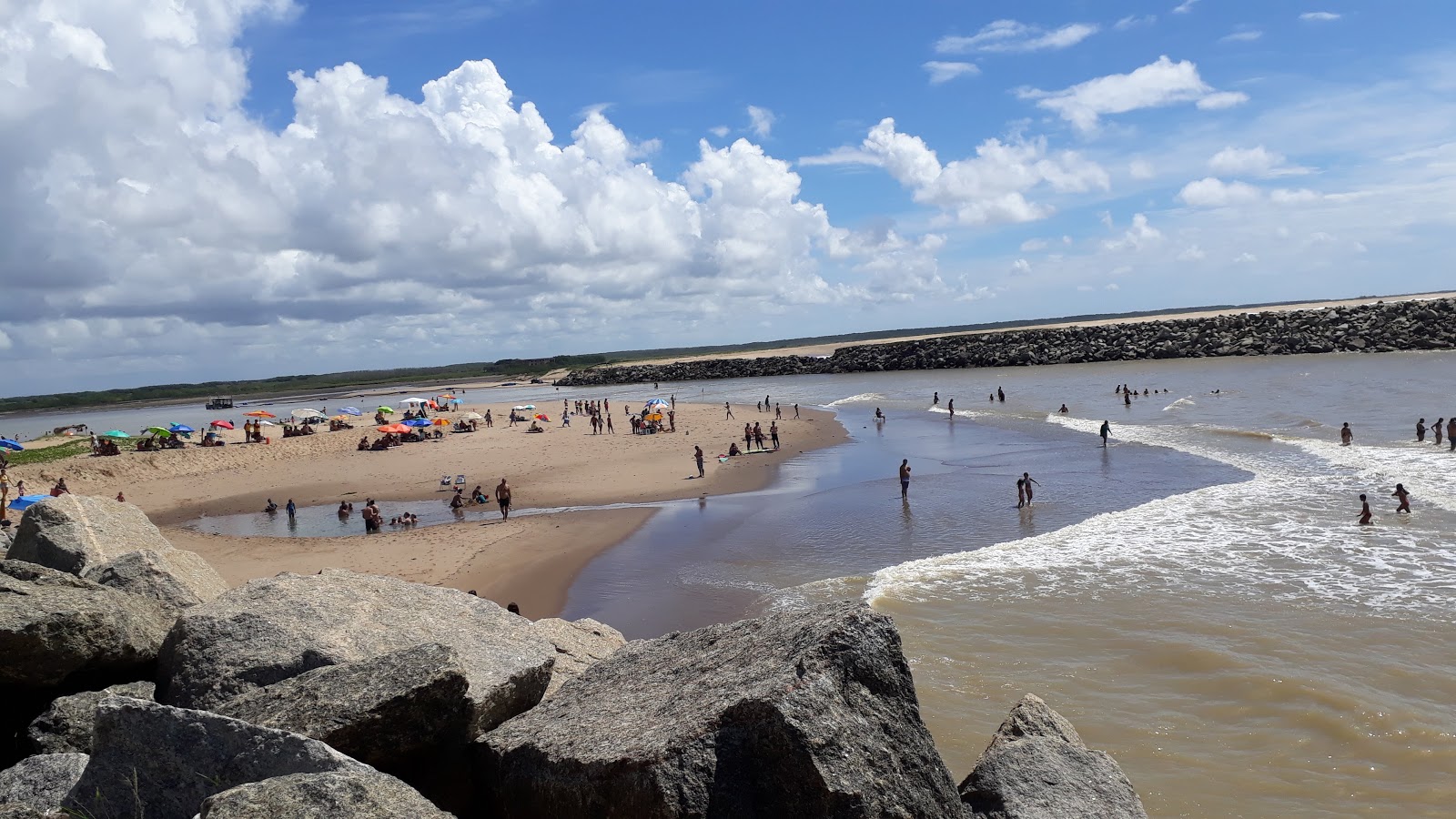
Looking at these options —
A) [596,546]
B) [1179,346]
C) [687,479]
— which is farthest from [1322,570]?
[1179,346]

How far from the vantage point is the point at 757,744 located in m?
4.67

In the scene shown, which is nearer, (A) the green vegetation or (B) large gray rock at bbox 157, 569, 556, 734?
(B) large gray rock at bbox 157, 569, 556, 734

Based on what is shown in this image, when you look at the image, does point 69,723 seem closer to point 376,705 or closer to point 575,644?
point 376,705

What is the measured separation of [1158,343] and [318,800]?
94.8m

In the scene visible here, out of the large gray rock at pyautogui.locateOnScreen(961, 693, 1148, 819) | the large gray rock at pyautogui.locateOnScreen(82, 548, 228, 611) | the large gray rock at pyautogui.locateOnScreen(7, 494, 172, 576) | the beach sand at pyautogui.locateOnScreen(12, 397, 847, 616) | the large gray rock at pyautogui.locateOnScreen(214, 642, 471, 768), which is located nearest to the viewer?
the large gray rock at pyautogui.locateOnScreen(214, 642, 471, 768)

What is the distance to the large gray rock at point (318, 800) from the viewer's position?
373cm

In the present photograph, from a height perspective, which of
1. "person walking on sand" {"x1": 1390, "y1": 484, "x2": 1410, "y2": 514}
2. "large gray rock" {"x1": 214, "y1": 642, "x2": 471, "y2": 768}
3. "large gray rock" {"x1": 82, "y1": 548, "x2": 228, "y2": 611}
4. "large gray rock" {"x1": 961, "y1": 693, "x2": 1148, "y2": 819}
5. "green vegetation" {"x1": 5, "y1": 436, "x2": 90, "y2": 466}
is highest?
"large gray rock" {"x1": 82, "y1": 548, "x2": 228, "y2": 611}

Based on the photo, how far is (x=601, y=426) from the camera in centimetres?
5212

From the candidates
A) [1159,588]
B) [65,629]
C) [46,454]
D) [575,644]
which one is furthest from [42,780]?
[46,454]

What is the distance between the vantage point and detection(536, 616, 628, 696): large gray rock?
7743 mm

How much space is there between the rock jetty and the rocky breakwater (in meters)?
86.6

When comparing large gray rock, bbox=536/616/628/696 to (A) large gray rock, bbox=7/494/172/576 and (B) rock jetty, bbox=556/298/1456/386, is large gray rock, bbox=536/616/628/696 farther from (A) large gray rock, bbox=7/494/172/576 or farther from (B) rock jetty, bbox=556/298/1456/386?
(B) rock jetty, bbox=556/298/1456/386

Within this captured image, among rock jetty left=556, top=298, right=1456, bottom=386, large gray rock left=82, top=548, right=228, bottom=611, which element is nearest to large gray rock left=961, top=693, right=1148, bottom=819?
large gray rock left=82, top=548, right=228, bottom=611

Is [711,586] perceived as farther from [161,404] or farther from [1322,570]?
[161,404]
